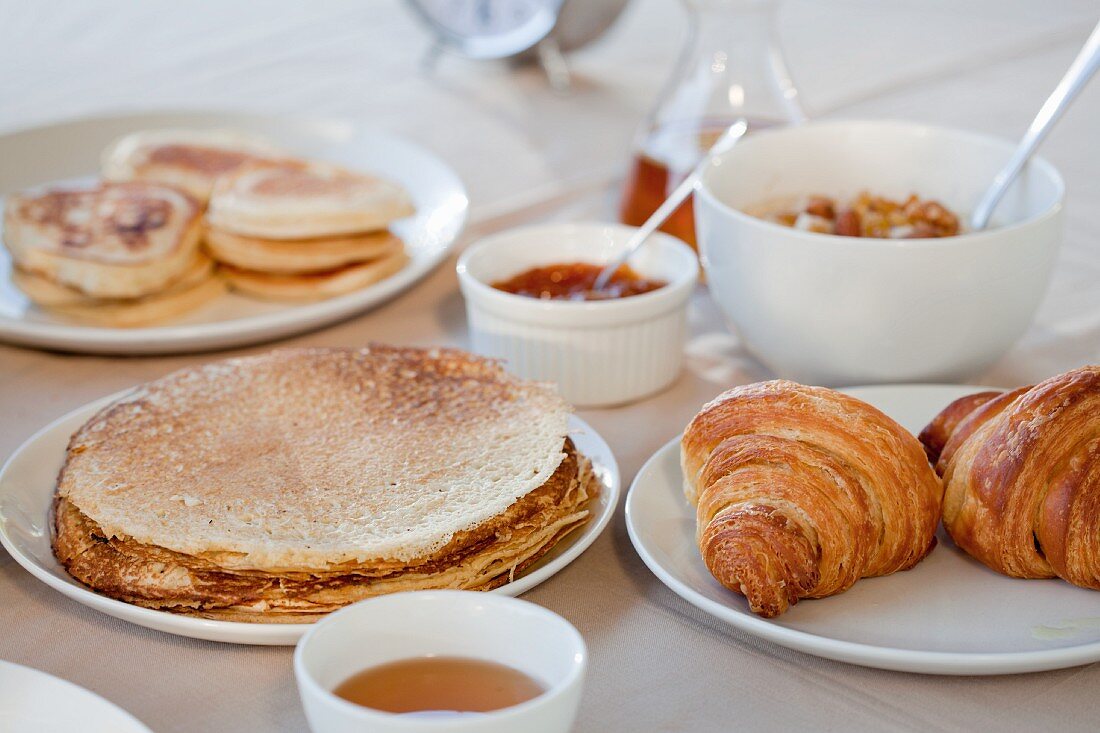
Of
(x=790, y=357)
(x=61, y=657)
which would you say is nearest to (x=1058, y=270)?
(x=790, y=357)

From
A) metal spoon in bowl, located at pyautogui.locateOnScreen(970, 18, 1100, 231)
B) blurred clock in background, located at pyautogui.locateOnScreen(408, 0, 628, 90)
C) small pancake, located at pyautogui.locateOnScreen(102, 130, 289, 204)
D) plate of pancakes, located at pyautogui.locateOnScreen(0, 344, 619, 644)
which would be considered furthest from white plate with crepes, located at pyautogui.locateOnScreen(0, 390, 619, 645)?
blurred clock in background, located at pyautogui.locateOnScreen(408, 0, 628, 90)

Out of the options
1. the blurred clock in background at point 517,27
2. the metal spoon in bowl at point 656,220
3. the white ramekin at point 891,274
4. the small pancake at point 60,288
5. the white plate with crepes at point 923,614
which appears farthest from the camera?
the blurred clock in background at point 517,27

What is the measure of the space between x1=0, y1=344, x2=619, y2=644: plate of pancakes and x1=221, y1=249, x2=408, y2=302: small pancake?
18.3 inches

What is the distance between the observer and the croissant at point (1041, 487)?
1.20m

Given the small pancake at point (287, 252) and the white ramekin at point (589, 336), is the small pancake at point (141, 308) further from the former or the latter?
the white ramekin at point (589, 336)

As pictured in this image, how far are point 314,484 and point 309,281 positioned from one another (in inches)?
33.2

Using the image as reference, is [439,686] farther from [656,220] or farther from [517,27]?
[517,27]

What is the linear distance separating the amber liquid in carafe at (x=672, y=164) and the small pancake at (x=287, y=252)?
1.65ft

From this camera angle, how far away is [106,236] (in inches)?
81.4

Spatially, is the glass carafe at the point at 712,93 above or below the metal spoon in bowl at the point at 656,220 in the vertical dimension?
above

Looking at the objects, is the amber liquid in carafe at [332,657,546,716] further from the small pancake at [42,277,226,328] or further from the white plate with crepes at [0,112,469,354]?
the small pancake at [42,277,226,328]

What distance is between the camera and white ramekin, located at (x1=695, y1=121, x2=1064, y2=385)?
1.60m

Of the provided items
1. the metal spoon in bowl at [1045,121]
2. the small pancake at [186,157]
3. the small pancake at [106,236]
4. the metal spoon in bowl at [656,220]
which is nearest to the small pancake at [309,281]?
the small pancake at [106,236]

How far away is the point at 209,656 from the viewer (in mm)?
1218
